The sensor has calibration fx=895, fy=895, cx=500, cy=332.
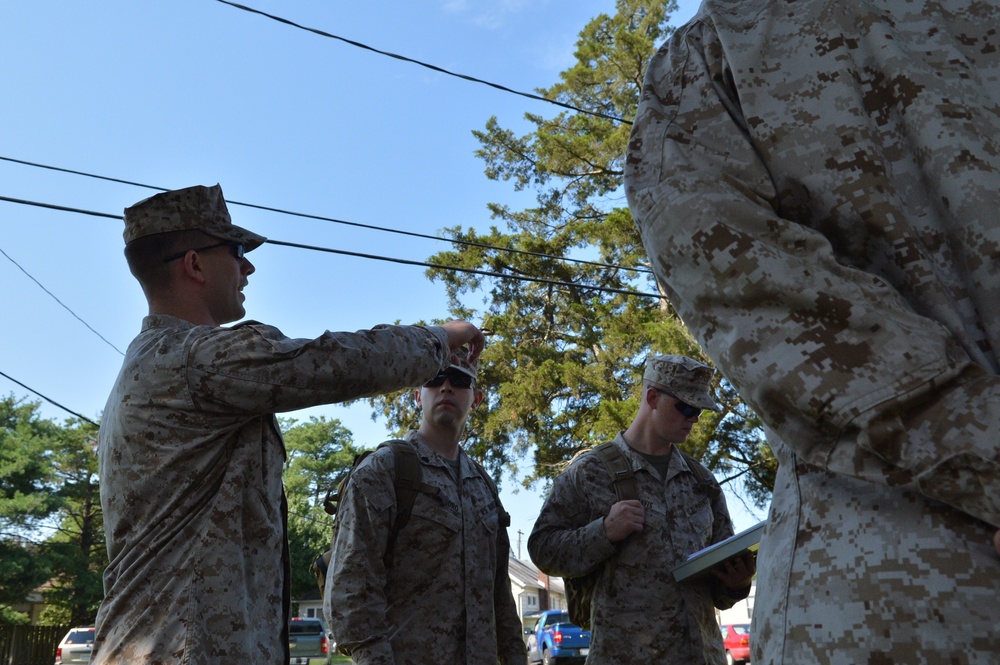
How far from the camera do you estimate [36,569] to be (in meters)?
37.4

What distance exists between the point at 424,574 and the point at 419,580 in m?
0.03

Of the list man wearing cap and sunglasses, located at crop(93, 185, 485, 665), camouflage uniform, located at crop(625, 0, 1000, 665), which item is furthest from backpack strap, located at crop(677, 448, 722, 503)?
camouflage uniform, located at crop(625, 0, 1000, 665)

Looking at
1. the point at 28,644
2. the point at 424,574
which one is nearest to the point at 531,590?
the point at 28,644

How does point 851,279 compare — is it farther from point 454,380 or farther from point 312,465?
point 312,465

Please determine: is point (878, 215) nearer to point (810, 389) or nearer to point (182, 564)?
point (810, 389)

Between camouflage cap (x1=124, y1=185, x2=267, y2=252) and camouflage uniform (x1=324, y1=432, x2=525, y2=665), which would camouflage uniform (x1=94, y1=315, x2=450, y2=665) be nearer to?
camouflage cap (x1=124, y1=185, x2=267, y2=252)

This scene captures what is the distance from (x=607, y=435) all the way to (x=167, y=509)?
59.4 feet

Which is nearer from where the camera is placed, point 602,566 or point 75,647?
point 602,566

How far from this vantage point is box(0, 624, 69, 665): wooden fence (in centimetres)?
3154

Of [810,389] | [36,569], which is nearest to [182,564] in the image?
[810,389]

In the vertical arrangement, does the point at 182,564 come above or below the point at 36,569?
below

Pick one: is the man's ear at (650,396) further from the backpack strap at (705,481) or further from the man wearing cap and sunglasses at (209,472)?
the man wearing cap and sunglasses at (209,472)

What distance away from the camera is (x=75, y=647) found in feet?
95.1

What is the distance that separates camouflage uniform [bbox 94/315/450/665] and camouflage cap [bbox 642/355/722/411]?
2200 millimetres
